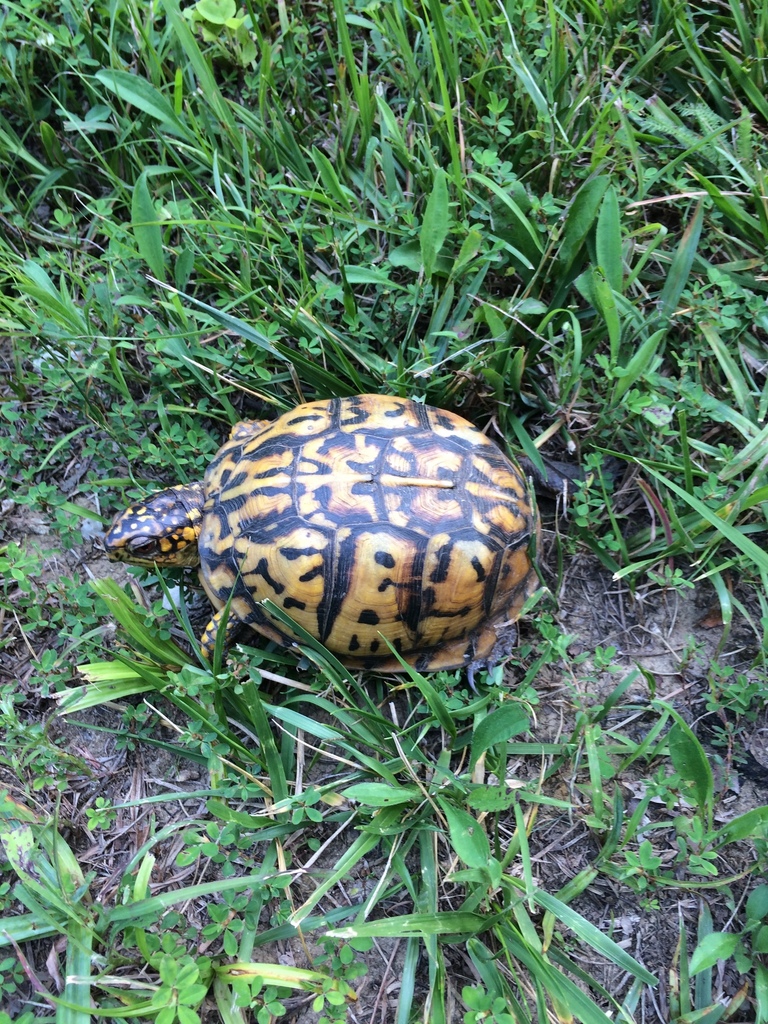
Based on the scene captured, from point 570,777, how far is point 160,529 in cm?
171

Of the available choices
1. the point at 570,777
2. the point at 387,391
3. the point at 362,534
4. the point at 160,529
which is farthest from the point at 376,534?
the point at 570,777

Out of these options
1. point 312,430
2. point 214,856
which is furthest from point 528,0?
point 214,856

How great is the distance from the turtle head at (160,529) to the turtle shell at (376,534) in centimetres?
7

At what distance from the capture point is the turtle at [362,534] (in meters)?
2.25

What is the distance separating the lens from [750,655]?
8.16ft

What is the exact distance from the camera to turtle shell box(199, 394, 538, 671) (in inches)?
88.7

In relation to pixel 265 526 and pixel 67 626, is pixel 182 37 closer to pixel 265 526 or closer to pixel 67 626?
pixel 265 526

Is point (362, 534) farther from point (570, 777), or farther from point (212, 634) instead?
point (570, 777)

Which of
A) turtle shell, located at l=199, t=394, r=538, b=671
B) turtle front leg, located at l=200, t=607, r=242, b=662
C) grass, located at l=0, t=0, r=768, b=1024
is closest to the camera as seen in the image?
grass, located at l=0, t=0, r=768, b=1024

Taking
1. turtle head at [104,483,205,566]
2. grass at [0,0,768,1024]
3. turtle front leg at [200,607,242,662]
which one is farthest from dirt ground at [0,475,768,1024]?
turtle front leg at [200,607,242,662]

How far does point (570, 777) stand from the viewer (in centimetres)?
236

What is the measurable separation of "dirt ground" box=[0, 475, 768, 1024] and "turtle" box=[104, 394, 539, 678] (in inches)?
12.9

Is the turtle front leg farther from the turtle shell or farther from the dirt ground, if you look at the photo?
the dirt ground

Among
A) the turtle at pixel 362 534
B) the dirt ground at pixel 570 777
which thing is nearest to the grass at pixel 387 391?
the dirt ground at pixel 570 777
